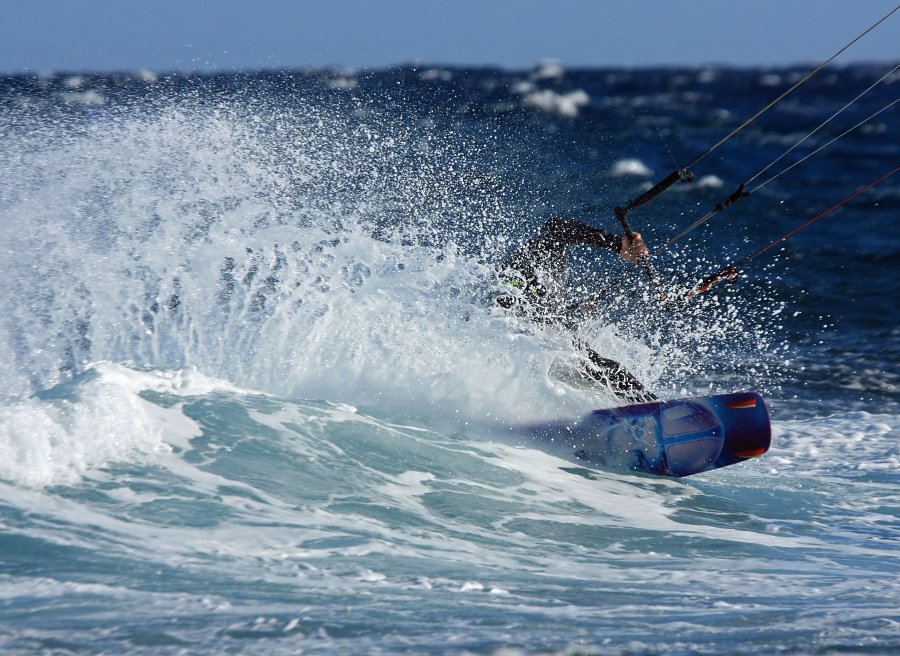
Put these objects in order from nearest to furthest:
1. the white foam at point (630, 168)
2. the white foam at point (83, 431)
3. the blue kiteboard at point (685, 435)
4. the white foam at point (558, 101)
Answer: the white foam at point (83, 431), the blue kiteboard at point (685, 435), the white foam at point (630, 168), the white foam at point (558, 101)

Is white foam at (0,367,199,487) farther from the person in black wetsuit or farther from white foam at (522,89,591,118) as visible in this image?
white foam at (522,89,591,118)

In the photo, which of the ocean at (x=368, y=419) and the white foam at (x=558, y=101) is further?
the white foam at (x=558, y=101)

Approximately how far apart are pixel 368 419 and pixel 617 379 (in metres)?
1.97

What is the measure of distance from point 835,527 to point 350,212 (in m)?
9.99

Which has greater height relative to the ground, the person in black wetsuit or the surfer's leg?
the person in black wetsuit

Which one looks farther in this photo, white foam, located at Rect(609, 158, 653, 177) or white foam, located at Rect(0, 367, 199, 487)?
white foam, located at Rect(609, 158, 653, 177)

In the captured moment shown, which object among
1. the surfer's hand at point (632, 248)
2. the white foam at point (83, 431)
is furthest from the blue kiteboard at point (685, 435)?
the white foam at point (83, 431)

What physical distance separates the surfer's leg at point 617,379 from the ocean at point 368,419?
0.13 meters

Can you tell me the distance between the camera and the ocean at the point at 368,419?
368cm

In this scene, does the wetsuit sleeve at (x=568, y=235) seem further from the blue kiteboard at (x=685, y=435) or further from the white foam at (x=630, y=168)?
the white foam at (x=630, y=168)

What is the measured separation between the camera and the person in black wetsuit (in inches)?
291

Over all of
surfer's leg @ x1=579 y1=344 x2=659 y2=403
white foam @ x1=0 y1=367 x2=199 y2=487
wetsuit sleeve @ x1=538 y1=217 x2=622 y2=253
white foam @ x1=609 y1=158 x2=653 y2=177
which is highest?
white foam @ x1=609 y1=158 x2=653 y2=177

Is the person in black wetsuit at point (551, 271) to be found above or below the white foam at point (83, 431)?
above

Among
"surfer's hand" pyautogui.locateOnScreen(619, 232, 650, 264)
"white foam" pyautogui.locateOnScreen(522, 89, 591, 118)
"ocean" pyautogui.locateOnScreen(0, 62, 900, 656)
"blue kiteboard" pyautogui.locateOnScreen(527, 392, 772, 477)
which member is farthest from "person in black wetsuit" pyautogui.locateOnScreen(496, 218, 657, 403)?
"white foam" pyautogui.locateOnScreen(522, 89, 591, 118)
